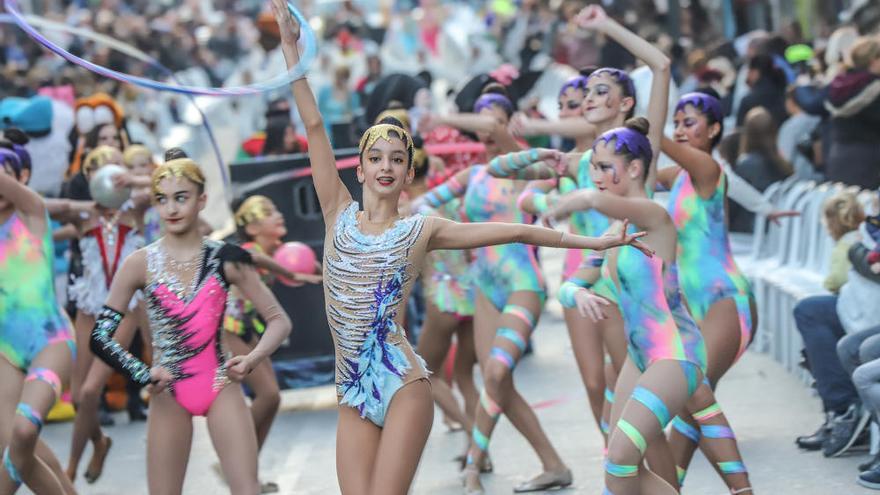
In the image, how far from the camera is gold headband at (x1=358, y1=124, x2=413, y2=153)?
5732 millimetres

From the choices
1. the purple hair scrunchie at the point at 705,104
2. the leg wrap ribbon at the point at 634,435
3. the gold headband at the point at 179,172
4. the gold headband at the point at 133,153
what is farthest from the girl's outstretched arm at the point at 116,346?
the gold headband at the point at 133,153

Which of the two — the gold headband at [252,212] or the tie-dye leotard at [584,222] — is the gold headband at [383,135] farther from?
the gold headband at [252,212]

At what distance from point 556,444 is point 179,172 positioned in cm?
352

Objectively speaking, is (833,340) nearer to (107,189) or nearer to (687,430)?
(687,430)

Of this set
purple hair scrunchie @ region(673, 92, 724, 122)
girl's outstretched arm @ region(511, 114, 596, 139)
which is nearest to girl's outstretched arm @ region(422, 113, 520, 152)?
girl's outstretched arm @ region(511, 114, 596, 139)

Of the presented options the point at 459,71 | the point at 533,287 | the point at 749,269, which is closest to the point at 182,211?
the point at 533,287

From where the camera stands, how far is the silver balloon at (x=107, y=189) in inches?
346

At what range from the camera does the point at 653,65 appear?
7.18m

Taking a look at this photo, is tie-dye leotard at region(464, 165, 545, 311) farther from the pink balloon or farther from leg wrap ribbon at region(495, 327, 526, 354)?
the pink balloon

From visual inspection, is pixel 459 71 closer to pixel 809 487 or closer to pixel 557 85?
pixel 557 85

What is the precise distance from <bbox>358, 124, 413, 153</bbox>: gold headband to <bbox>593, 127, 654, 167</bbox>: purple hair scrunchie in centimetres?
111

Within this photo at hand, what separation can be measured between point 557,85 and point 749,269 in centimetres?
962

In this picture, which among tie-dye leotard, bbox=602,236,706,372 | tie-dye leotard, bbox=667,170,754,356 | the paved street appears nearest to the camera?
tie-dye leotard, bbox=602,236,706,372

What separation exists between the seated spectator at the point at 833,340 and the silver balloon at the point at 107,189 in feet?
Answer: 13.8
